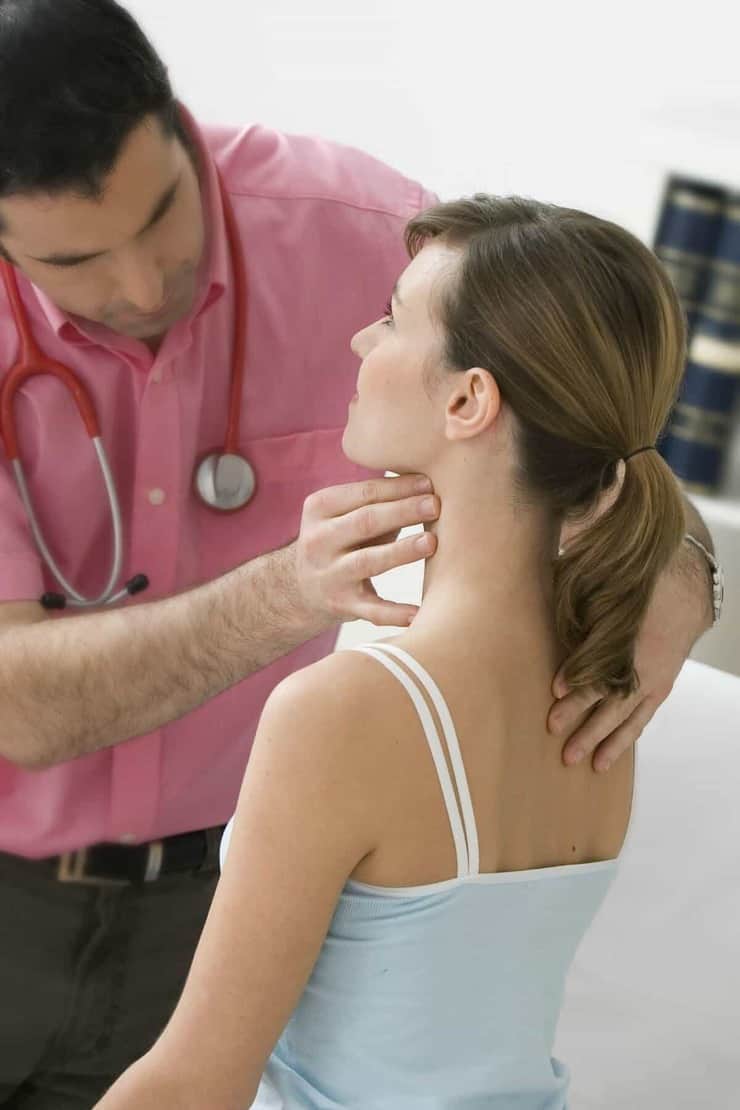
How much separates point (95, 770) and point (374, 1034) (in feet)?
1.78

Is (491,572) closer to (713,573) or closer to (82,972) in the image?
(713,573)

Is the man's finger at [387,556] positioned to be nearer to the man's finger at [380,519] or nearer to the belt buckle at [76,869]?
the man's finger at [380,519]

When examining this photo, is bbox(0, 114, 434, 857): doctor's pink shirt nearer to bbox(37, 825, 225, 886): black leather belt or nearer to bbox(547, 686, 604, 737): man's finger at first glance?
bbox(37, 825, 225, 886): black leather belt

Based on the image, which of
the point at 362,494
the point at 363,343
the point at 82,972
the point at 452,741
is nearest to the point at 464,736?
the point at 452,741

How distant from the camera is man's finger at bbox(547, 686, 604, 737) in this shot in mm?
984

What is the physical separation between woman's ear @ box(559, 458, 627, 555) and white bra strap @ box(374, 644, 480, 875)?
0.17 metres

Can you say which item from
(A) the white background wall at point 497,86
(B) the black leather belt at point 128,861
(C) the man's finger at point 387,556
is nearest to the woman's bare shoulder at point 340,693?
(C) the man's finger at point 387,556

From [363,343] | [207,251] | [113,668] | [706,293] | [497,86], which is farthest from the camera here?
[497,86]

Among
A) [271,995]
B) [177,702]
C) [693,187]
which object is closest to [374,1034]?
[271,995]

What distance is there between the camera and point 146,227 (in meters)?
1.18

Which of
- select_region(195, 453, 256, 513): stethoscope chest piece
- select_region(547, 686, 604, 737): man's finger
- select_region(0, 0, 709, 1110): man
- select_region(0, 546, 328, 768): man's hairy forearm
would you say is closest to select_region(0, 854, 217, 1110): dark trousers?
select_region(0, 0, 709, 1110): man

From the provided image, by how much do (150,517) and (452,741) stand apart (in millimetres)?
542

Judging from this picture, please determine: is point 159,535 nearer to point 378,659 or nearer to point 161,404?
point 161,404

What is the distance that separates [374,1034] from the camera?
0.96 metres
